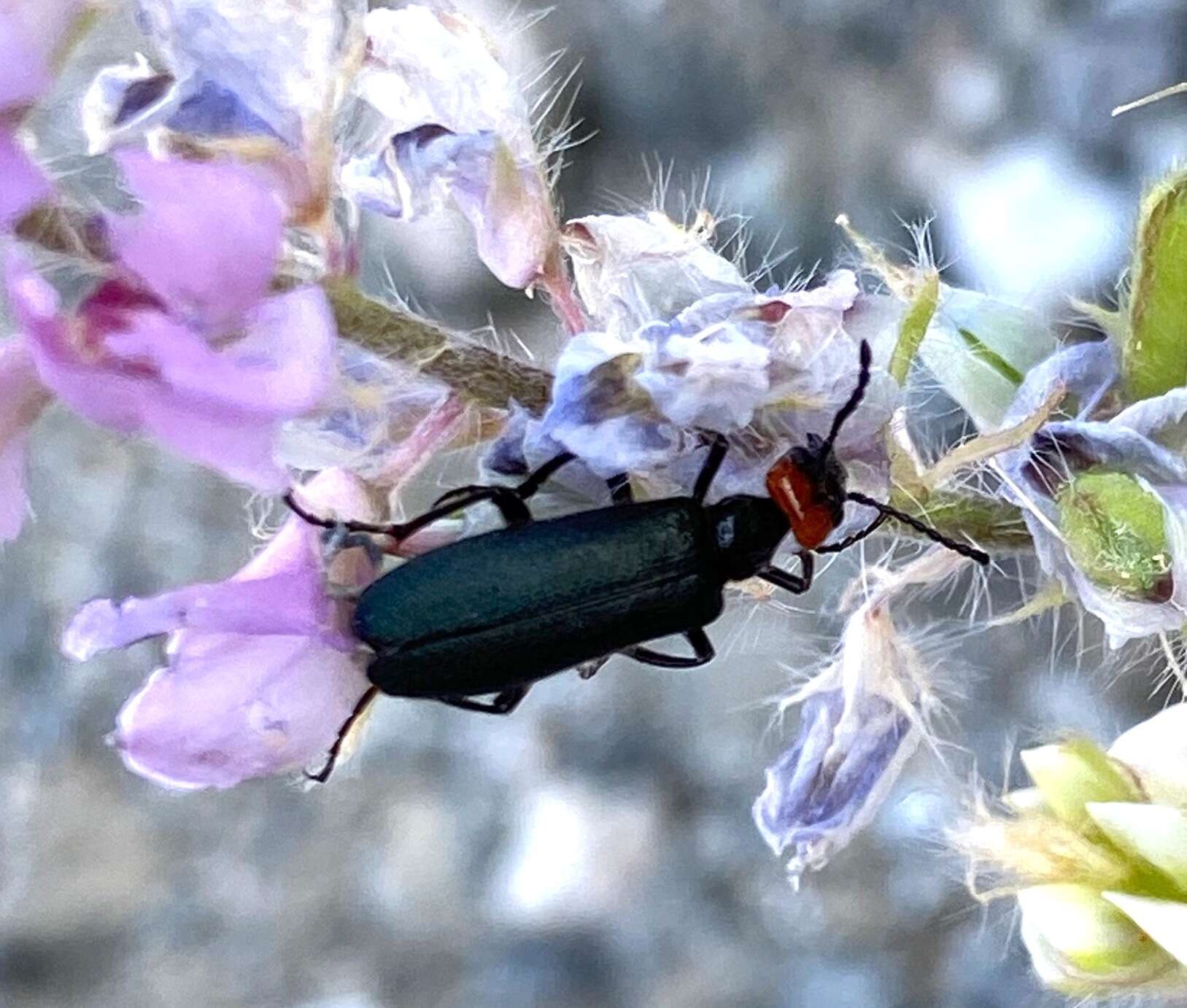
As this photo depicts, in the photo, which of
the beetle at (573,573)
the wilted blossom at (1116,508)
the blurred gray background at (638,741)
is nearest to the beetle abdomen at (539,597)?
the beetle at (573,573)

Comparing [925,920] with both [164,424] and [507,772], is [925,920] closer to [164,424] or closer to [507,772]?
[507,772]

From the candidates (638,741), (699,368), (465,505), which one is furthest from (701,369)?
(638,741)

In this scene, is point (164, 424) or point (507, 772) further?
point (507, 772)

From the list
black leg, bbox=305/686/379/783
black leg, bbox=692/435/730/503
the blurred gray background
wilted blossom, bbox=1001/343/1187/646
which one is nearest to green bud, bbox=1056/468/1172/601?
wilted blossom, bbox=1001/343/1187/646

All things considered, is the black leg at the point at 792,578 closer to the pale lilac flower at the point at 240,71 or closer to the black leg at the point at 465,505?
the black leg at the point at 465,505

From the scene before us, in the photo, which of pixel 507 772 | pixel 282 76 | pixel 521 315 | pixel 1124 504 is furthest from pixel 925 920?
pixel 282 76

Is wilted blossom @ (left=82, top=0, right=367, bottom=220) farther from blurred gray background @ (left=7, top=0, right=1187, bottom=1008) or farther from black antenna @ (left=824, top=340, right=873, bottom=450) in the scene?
blurred gray background @ (left=7, top=0, right=1187, bottom=1008)

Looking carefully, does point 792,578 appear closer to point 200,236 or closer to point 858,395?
point 858,395
